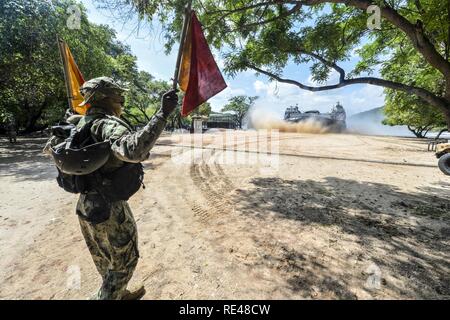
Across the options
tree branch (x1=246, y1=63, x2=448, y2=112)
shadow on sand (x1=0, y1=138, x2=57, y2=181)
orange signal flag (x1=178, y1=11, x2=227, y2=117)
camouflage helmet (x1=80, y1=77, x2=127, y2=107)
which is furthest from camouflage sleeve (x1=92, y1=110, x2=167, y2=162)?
shadow on sand (x1=0, y1=138, x2=57, y2=181)

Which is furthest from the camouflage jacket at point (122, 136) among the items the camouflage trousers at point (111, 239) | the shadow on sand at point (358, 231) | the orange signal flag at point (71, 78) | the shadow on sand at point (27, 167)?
the shadow on sand at point (27, 167)

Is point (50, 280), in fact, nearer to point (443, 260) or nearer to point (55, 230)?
point (55, 230)

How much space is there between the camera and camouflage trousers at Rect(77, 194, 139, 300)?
1.94m

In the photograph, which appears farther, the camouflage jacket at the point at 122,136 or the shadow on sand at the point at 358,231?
the shadow on sand at the point at 358,231

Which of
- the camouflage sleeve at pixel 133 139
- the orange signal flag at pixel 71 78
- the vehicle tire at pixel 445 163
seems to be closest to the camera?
the camouflage sleeve at pixel 133 139

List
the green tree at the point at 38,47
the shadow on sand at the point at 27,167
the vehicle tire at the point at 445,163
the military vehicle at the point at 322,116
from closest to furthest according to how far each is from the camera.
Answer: the shadow on sand at the point at 27,167 < the vehicle tire at the point at 445,163 < the green tree at the point at 38,47 < the military vehicle at the point at 322,116

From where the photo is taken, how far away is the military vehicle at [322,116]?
115ft

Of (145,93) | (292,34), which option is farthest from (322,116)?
(292,34)

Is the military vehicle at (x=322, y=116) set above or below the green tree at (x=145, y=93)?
below

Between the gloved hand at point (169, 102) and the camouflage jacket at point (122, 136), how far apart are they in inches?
3.0

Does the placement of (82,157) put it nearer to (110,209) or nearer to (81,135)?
(81,135)

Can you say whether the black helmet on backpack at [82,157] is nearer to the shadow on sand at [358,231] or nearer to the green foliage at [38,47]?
Answer: the shadow on sand at [358,231]

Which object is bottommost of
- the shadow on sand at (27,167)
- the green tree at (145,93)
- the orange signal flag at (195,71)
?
the shadow on sand at (27,167)

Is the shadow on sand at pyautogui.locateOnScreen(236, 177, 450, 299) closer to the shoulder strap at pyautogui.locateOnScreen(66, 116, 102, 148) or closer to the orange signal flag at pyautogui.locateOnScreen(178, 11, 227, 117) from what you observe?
the orange signal flag at pyautogui.locateOnScreen(178, 11, 227, 117)
